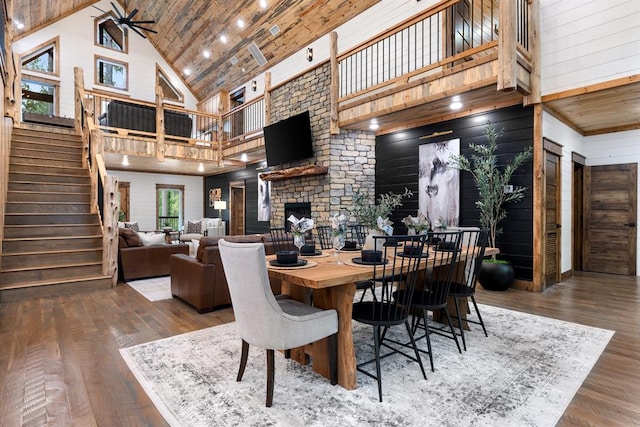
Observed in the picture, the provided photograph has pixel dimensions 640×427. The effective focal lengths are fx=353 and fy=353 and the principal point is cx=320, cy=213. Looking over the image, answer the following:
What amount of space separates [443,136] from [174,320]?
486 centimetres

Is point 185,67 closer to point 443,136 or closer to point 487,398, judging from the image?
point 443,136

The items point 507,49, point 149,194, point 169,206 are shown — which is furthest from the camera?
point 169,206

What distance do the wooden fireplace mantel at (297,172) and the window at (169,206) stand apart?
6.24 m

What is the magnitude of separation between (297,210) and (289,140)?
4.83ft

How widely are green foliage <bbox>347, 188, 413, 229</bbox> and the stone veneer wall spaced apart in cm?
17

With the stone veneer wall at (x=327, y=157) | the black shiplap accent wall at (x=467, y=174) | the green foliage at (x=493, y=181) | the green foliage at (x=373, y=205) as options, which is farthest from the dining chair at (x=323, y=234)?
the black shiplap accent wall at (x=467, y=174)

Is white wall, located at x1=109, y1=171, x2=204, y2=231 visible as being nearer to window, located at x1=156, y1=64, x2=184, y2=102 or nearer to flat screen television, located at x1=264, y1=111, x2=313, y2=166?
window, located at x1=156, y1=64, x2=184, y2=102

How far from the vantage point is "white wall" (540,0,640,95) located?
4.18 meters

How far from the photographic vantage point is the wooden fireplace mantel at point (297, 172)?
6.51 metres

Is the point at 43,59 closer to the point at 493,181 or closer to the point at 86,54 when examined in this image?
the point at 86,54

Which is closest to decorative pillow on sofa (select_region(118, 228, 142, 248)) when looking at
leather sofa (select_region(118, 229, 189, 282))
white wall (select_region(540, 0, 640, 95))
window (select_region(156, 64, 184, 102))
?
leather sofa (select_region(118, 229, 189, 282))

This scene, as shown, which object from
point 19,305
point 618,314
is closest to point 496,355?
point 618,314

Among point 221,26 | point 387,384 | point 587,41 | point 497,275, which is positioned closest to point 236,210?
point 221,26

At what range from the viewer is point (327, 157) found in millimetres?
6543
